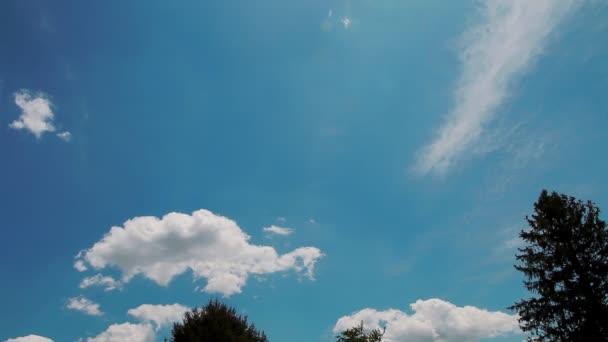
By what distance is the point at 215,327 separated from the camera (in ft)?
77.8

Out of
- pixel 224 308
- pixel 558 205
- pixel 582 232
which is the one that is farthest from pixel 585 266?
pixel 224 308

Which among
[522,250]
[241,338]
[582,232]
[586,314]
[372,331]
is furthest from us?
[372,331]

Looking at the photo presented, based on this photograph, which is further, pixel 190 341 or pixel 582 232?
pixel 190 341

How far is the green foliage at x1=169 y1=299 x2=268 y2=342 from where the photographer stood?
76.7ft

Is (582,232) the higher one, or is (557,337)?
(582,232)

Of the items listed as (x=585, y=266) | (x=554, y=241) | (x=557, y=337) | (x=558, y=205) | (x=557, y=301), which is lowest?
(x=557, y=337)

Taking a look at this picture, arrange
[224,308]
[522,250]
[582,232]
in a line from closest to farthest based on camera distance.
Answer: [582,232] < [522,250] < [224,308]

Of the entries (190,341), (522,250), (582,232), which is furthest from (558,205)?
(190,341)

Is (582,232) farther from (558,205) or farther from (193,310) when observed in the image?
(193,310)

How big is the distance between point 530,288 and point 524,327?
7.12ft

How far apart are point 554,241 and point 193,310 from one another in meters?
22.3

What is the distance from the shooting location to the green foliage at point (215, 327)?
23.4 metres

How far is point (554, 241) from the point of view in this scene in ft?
69.6

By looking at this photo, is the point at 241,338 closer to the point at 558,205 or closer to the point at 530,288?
the point at 530,288
